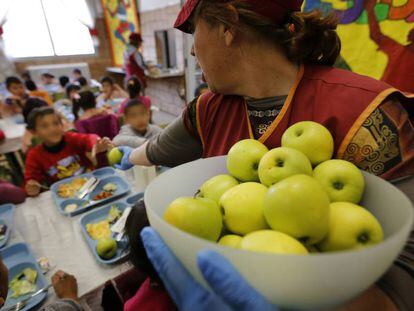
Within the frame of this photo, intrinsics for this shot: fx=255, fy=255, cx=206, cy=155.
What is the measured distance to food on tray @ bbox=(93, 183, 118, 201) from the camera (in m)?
1.29

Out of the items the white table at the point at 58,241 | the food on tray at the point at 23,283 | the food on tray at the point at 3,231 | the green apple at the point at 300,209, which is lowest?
the white table at the point at 58,241

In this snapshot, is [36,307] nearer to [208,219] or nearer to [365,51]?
[208,219]

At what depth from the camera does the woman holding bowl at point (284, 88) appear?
518 mm

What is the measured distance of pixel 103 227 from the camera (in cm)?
109

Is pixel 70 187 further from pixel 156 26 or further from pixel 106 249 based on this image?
pixel 156 26

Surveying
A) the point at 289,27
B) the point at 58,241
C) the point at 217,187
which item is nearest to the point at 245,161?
the point at 217,187

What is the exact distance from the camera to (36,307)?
32.4 inches

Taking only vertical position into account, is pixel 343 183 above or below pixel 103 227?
above

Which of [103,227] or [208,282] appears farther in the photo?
[103,227]

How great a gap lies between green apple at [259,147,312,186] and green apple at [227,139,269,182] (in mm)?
41

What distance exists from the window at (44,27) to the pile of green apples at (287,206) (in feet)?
19.0

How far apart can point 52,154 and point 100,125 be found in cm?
66

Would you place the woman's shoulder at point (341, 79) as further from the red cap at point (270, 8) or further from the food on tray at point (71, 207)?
the food on tray at point (71, 207)

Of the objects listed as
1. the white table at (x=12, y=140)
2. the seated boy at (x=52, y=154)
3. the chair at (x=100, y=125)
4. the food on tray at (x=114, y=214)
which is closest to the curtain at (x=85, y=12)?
the white table at (x=12, y=140)
